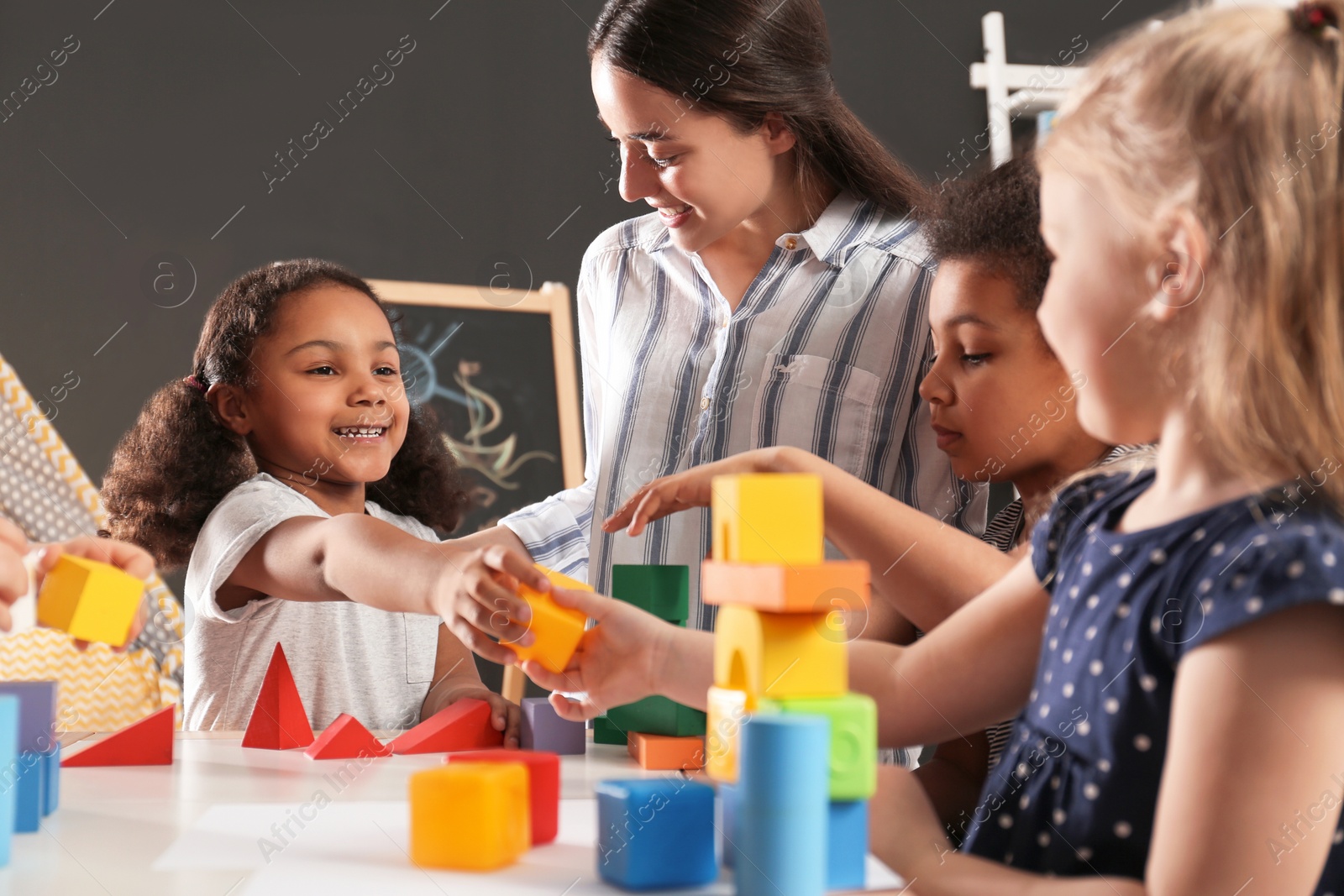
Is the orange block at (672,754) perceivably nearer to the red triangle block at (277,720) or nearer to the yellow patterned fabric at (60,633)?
the red triangle block at (277,720)

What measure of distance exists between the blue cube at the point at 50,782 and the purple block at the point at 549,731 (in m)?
0.36

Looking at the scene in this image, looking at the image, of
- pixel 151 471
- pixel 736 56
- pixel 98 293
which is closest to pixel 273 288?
pixel 151 471

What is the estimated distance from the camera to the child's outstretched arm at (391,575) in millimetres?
778

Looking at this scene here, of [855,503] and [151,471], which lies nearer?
[855,503]

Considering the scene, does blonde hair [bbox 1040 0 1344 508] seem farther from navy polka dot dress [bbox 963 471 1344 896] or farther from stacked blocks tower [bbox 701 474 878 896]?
stacked blocks tower [bbox 701 474 878 896]

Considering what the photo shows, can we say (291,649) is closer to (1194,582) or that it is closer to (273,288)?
(273,288)

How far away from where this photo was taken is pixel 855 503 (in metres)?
0.98

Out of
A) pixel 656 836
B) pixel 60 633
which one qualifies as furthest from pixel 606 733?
pixel 60 633

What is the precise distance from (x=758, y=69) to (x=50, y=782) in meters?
0.98

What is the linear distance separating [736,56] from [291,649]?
2.97ft

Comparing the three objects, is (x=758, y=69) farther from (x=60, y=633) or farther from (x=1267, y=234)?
(x=60, y=633)

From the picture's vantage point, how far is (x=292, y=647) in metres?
1.42

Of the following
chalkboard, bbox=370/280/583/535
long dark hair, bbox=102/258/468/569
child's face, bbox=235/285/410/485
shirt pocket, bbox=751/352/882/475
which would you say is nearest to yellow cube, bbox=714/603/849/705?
shirt pocket, bbox=751/352/882/475

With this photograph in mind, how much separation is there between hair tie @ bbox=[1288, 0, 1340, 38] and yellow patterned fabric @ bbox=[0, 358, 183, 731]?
1944 millimetres
